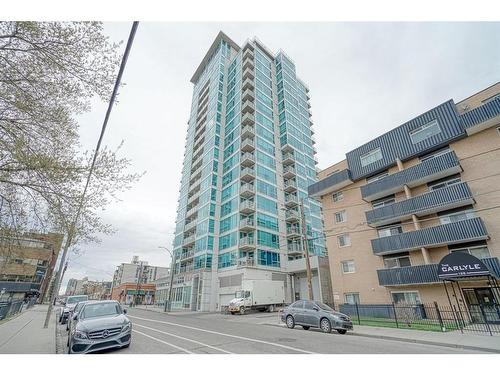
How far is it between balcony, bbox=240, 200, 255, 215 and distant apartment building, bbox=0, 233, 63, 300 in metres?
22.0

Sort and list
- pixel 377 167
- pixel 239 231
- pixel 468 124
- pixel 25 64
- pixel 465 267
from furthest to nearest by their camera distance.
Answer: pixel 239 231 → pixel 377 167 → pixel 468 124 → pixel 465 267 → pixel 25 64

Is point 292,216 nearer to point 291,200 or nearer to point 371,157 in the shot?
point 291,200

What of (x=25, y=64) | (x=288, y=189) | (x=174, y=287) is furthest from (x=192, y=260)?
(x=25, y=64)

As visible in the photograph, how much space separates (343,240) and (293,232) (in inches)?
635

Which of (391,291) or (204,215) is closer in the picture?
(391,291)

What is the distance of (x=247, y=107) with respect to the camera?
4516 centimetres

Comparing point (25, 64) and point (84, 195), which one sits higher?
point (25, 64)

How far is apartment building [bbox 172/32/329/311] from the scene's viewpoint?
1398 inches

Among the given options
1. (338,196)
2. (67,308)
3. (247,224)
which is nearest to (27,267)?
(67,308)

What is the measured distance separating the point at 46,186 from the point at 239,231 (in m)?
29.3

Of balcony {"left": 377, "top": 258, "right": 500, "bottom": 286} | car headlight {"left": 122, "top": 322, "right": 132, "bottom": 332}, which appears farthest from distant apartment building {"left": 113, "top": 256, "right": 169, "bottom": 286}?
car headlight {"left": 122, "top": 322, "right": 132, "bottom": 332}

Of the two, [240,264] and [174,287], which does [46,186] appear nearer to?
[240,264]

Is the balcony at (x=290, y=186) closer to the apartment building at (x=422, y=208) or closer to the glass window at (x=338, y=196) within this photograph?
the glass window at (x=338, y=196)

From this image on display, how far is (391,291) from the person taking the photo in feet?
64.5
